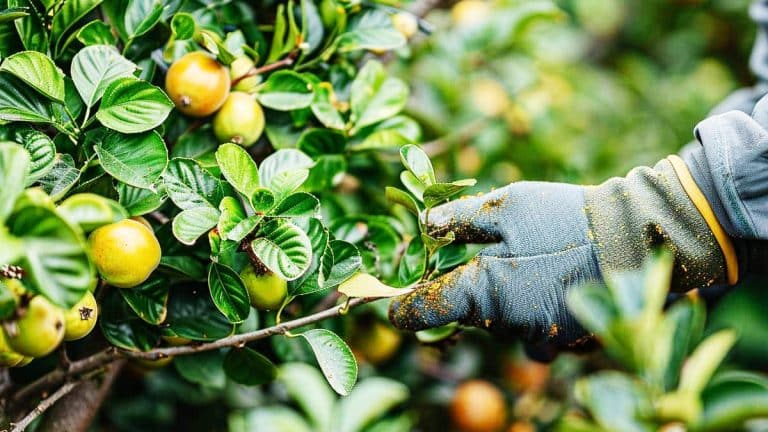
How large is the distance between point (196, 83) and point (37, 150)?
0.76 ft

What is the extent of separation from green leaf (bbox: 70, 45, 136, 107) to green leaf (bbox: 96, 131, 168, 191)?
0.19 feet

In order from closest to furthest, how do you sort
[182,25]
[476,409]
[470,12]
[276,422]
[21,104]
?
[276,422] < [21,104] < [182,25] < [476,409] < [470,12]

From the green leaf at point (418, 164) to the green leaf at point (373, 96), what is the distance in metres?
0.22

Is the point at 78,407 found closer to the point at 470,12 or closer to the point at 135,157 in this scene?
the point at 135,157

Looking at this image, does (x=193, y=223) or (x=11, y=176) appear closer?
(x=11, y=176)

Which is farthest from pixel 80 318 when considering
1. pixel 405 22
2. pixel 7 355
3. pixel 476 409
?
pixel 476 409

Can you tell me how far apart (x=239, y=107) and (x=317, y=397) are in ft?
1.49

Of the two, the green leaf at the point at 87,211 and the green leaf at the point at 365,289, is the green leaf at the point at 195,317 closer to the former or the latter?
the green leaf at the point at 365,289

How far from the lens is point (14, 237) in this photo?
1.98 ft

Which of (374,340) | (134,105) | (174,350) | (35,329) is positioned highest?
(134,105)

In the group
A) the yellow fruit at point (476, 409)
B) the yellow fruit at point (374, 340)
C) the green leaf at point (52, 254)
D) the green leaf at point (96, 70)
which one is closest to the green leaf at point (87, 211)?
the green leaf at point (52, 254)

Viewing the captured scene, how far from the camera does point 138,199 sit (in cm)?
86

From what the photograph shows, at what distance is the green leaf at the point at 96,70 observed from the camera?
33.1 inches

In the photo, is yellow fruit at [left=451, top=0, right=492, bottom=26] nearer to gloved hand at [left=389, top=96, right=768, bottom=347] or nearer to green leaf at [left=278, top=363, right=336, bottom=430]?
gloved hand at [left=389, top=96, right=768, bottom=347]
